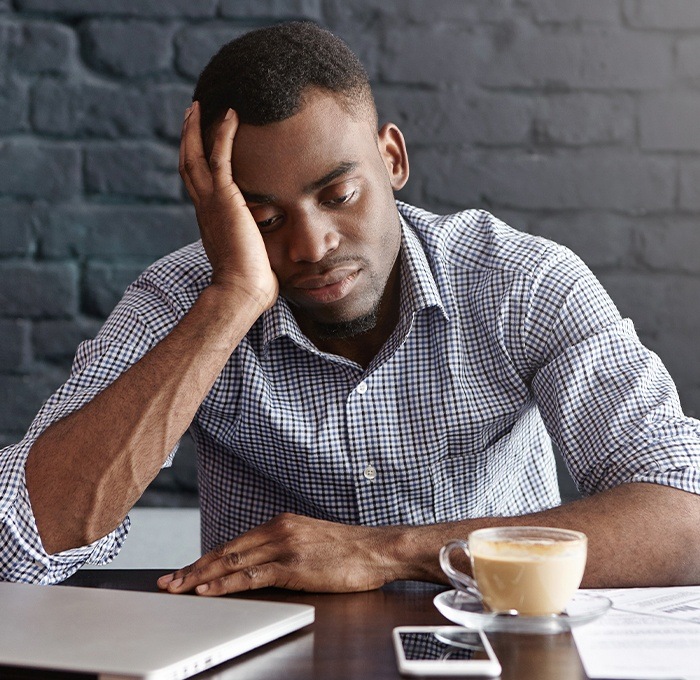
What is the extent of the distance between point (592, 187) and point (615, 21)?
31cm

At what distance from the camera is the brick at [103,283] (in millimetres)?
1769

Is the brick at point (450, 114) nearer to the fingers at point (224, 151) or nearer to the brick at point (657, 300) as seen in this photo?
the brick at point (657, 300)

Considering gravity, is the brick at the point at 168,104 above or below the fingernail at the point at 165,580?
above

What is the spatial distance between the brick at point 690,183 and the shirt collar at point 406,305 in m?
0.62

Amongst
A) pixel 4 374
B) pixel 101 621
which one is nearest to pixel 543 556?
pixel 101 621

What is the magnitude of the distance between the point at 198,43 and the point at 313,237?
26.7 inches

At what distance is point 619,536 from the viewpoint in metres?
1.04

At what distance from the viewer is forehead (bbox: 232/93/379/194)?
1.26 metres

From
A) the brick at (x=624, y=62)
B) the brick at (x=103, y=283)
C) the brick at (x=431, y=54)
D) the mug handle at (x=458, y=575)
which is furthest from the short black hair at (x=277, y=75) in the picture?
the mug handle at (x=458, y=575)

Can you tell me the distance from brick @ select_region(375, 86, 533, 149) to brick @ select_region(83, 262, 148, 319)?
54cm

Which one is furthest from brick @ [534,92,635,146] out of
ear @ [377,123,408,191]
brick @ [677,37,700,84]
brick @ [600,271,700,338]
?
ear @ [377,123,408,191]

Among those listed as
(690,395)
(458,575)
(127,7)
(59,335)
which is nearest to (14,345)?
(59,335)

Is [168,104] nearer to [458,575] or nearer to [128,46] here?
[128,46]

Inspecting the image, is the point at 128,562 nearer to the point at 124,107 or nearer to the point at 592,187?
the point at 124,107
